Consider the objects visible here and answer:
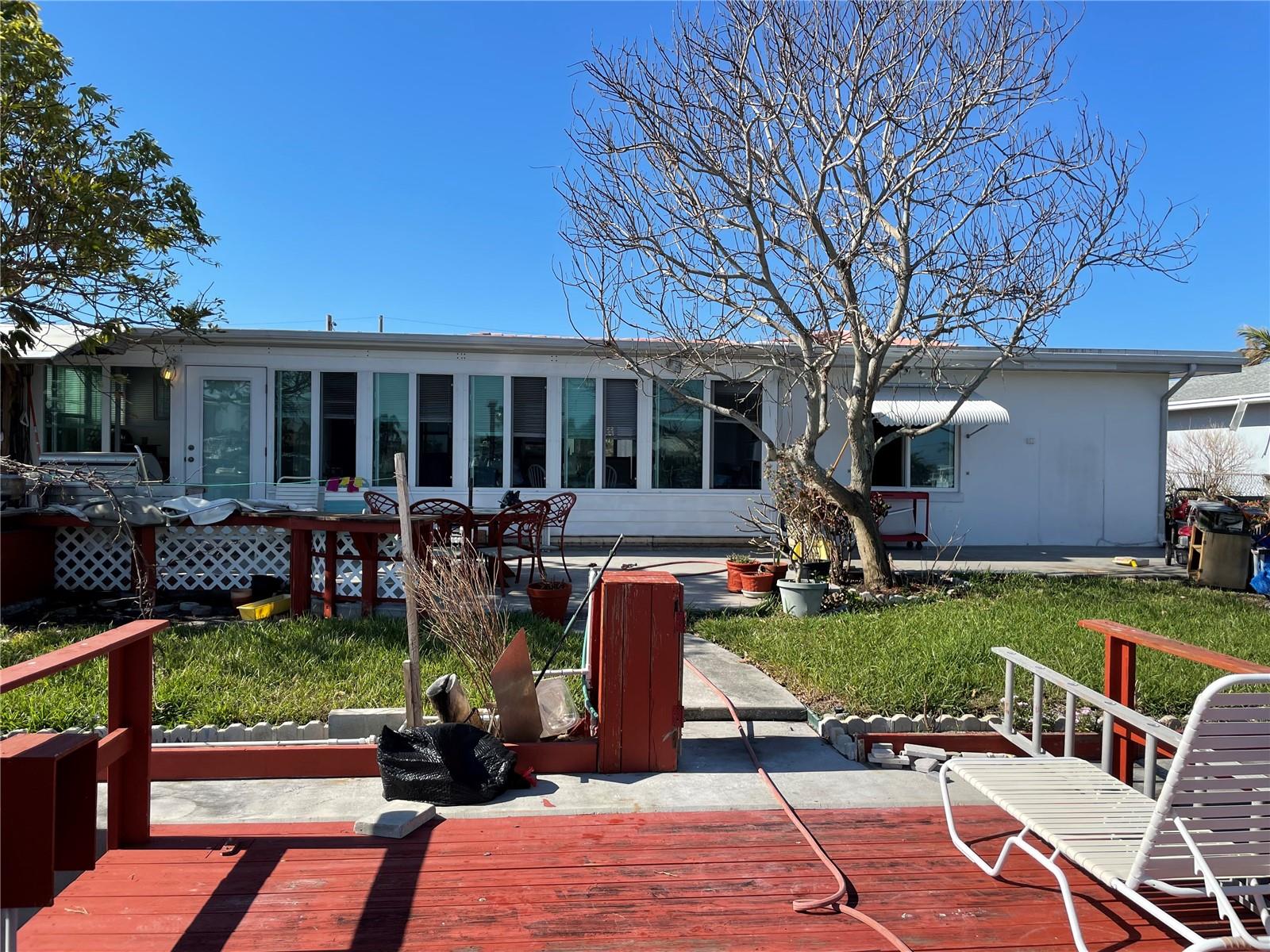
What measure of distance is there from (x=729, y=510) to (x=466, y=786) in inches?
352

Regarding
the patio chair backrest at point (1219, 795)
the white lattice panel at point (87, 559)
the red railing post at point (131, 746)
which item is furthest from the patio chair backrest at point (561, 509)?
the patio chair backrest at point (1219, 795)

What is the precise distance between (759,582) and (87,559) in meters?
6.32

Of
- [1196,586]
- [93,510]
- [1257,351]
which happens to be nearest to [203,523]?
[93,510]

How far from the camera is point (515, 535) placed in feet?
29.9

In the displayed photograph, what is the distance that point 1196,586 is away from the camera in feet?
32.6

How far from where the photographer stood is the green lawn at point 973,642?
5340 millimetres

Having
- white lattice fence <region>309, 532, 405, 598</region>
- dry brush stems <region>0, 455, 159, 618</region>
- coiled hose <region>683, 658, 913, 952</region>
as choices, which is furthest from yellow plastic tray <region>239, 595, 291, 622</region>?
coiled hose <region>683, 658, 913, 952</region>

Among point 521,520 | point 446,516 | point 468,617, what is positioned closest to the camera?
point 468,617

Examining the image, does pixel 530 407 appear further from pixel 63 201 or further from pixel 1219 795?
pixel 1219 795

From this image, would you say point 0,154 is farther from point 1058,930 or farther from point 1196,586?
point 1196,586

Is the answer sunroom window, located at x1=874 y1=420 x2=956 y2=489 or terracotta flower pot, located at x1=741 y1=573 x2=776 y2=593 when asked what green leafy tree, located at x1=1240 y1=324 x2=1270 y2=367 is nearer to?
sunroom window, located at x1=874 y1=420 x2=956 y2=489

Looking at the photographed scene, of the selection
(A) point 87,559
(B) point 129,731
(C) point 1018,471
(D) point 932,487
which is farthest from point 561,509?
(C) point 1018,471

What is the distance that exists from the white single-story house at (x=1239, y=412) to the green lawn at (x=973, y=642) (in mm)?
13369

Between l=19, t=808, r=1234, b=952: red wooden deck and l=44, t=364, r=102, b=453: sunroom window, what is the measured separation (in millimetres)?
10222
